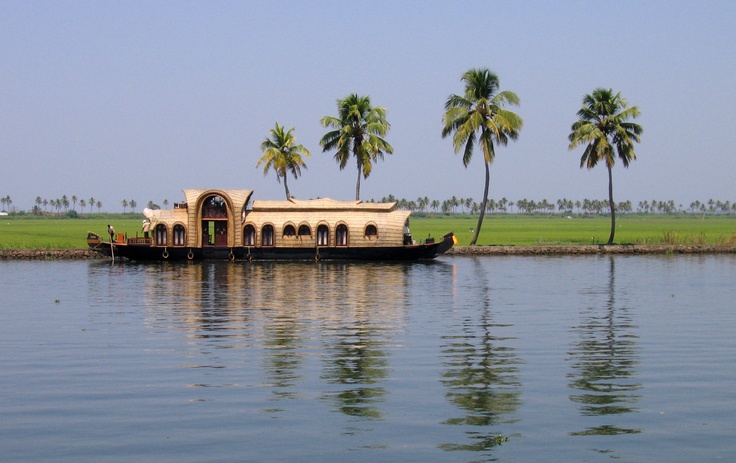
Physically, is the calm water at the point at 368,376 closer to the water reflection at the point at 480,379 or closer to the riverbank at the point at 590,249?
the water reflection at the point at 480,379

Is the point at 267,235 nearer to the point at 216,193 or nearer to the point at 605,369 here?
the point at 216,193

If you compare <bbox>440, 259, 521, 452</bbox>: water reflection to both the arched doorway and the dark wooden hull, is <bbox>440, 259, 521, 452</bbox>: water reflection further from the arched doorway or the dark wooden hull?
the arched doorway

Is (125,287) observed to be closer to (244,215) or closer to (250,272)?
(250,272)

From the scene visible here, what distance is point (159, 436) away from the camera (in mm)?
12602

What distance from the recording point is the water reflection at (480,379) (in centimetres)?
1290

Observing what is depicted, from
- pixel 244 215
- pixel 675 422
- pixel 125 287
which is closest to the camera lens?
pixel 675 422

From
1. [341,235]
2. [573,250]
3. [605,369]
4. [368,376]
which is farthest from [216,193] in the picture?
[605,369]

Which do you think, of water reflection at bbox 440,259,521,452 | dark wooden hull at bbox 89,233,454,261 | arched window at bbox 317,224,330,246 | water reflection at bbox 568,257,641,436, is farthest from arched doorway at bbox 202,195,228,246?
water reflection at bbox 568,257,641,436

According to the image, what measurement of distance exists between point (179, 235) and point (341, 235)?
936 cm

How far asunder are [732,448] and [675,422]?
1367 millimetres

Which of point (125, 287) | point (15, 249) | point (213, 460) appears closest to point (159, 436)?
point (213, 460)

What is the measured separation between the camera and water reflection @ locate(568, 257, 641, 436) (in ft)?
44.7

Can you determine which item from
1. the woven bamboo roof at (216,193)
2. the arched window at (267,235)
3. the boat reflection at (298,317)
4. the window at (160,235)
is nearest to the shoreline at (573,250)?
the window at (160,235)

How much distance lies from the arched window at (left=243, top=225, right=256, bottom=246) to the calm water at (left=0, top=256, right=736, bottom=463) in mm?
19222
